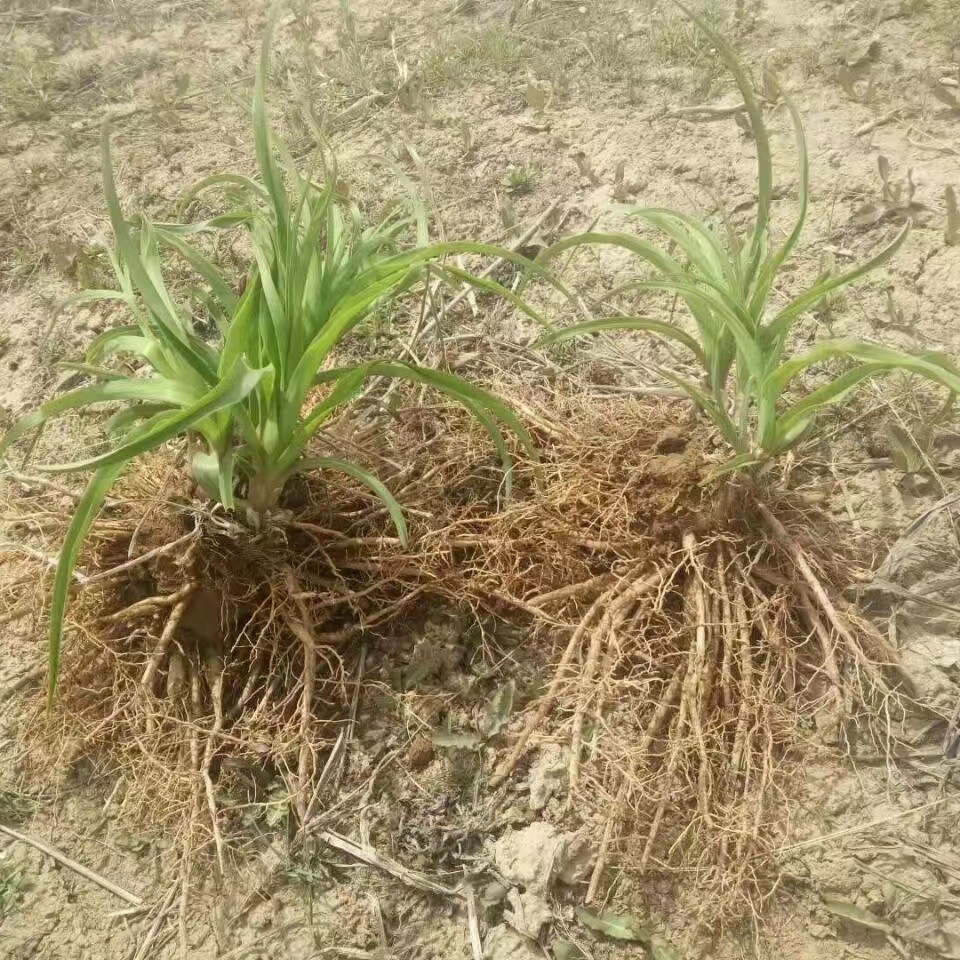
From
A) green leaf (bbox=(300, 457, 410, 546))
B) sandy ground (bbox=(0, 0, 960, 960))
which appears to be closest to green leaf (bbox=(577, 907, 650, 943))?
sandy ground (bbox=(0, 0, 960, 960))

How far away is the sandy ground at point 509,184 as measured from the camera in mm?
1101

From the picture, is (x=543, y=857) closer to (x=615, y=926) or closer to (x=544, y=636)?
(x=615, y=926)

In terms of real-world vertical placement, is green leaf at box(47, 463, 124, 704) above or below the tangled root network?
above

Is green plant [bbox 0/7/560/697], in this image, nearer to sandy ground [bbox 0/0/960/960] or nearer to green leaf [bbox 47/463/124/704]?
green leaf [bbox 47/463/124/704]

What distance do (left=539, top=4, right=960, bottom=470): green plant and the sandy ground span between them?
0.99ft

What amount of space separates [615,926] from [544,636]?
43 cm

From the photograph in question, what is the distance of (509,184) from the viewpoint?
202cm

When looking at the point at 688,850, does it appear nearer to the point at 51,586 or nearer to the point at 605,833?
the point at 605,833

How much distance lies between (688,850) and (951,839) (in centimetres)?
34

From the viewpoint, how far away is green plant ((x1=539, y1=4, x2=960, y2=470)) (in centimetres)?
110

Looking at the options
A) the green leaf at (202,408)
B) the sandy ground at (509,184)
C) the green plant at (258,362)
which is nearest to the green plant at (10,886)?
the sandy ground at (509,184)

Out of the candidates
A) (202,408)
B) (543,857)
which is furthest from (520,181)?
(543,857)

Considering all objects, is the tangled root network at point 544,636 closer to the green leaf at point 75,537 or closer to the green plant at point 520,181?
the green leaf at point 75,537

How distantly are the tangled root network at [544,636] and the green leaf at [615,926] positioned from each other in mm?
32
